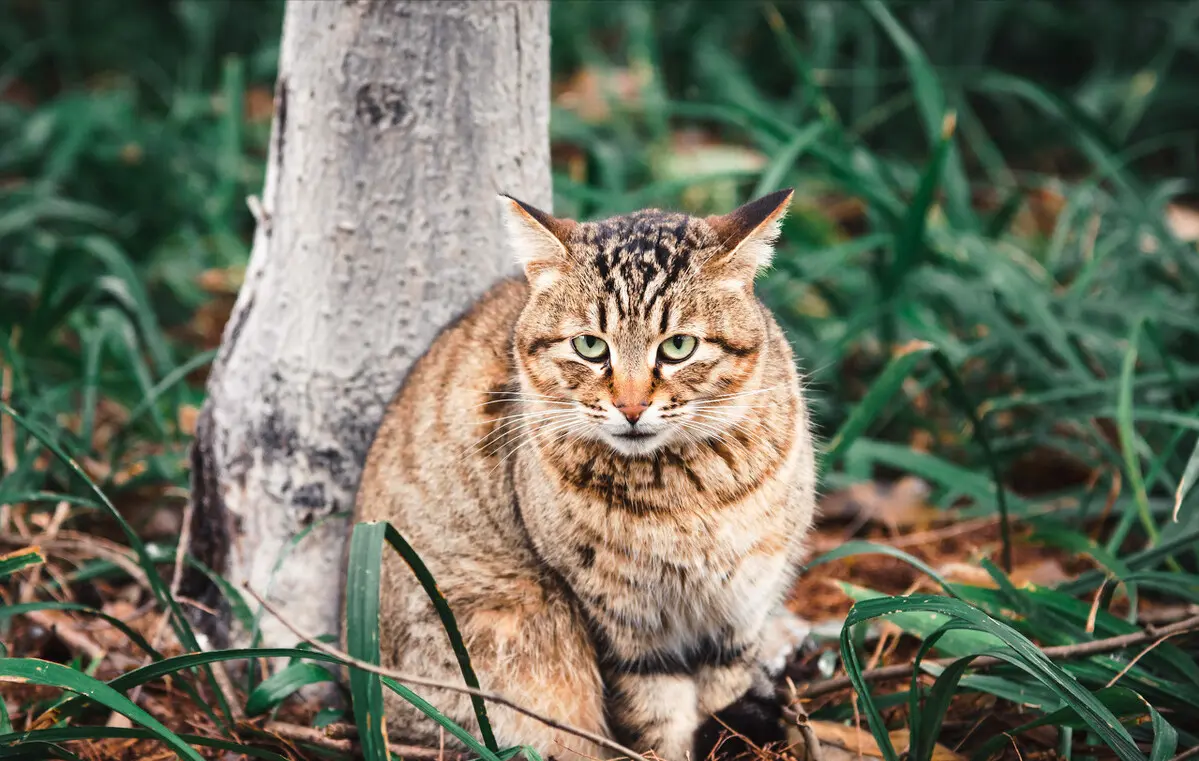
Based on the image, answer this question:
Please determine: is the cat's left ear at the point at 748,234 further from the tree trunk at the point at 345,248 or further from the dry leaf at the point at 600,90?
the dry leaf at the point at 600,90

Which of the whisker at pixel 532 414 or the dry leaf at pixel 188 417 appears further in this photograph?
the dry leaf at pixel 188 417

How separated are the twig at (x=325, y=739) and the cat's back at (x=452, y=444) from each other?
1.54ft

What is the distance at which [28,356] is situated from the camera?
3566mm

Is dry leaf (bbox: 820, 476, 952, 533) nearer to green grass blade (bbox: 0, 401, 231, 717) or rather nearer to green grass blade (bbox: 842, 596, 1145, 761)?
green grass blade (bbox: 842, 596, 1145, 761)

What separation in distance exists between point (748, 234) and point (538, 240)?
469mm

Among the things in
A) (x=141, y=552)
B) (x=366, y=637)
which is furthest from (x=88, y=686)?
(x=366, y=637)

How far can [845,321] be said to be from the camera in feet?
13.0

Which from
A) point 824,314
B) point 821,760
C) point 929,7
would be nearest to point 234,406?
point 821,760

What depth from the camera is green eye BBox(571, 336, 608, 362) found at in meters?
2.24

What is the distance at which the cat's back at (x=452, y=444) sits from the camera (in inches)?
95.3

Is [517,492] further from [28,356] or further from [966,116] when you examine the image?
[966,116]

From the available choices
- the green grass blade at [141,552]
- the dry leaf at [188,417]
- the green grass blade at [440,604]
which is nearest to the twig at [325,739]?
the green grass blade at [141,552]

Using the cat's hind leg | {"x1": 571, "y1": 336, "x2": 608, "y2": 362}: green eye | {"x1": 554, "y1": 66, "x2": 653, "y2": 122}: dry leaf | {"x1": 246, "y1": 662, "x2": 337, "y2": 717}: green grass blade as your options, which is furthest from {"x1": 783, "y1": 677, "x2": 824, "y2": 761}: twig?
{"x1": 554, "y1": 66, "x2": 653, "y2": 122}: dry leaf

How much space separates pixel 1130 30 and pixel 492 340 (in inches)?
206
